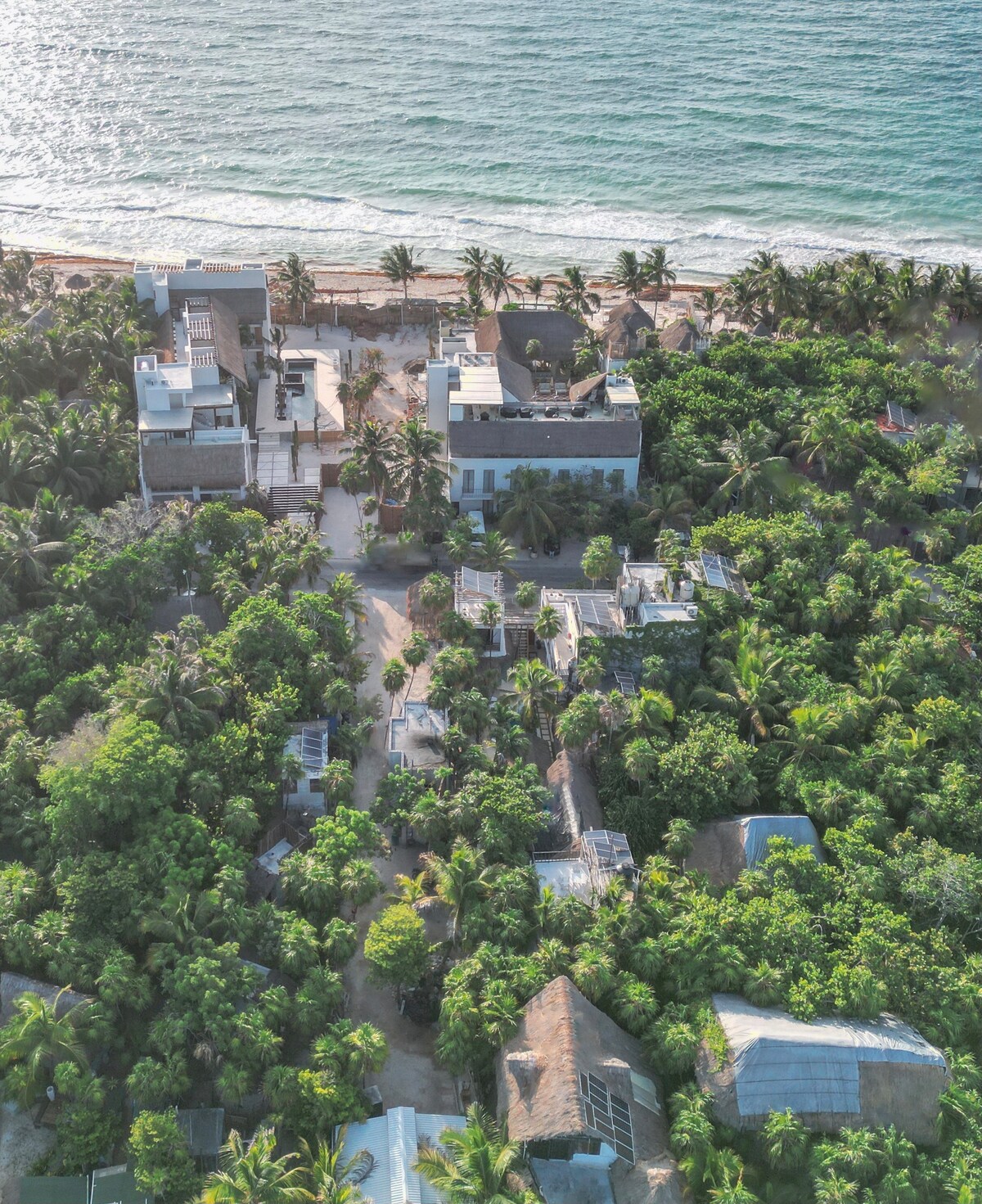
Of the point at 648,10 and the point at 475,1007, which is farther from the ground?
the point at 648,10

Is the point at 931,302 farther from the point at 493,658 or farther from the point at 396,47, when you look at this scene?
the point at 396,47

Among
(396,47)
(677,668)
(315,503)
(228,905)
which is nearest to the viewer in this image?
(228,905)

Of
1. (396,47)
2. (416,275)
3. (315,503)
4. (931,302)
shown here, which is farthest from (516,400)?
(396,47)

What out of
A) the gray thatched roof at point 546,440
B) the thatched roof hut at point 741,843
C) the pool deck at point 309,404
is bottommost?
the thatched roof hut at point 741,843

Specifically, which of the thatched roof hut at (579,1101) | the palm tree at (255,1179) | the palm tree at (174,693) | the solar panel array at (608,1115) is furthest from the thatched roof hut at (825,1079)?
the palm tree at (174,693)

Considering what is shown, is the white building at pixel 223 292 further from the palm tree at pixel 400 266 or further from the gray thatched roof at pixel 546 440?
the gray thatched roof at pixel 546 440
